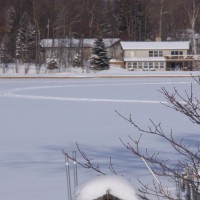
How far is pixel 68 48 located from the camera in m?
54.1

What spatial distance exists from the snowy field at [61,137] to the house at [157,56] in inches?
1262

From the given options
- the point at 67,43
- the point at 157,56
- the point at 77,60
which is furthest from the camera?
the point at 67,43

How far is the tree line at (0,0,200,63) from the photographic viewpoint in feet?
183

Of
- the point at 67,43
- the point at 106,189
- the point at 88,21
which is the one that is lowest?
the point at 106,189

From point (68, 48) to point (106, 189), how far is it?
5222 cm

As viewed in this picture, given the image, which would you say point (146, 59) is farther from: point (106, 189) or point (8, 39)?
point (106, 189)

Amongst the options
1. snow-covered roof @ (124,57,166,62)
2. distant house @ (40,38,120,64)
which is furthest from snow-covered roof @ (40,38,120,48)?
snow-covered roof @ (124,57,166,62)

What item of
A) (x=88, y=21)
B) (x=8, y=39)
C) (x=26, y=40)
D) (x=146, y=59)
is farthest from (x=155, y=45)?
(x=8, y=39)

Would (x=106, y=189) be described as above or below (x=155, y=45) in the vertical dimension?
below

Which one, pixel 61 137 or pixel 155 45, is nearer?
pixel 61 137

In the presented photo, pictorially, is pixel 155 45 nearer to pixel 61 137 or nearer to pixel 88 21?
pixel 88 21

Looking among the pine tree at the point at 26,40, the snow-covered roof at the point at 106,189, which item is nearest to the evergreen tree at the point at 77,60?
the pine tree at the point at 26,40

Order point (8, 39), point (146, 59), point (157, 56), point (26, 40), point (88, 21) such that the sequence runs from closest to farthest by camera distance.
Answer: point (146, 59), point (157, 56), point (26, 40), point (8, 39), point (88, 21)

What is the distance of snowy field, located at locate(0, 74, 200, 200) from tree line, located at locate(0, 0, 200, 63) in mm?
33104
